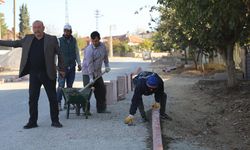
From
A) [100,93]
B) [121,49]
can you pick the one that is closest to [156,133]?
[100,93]

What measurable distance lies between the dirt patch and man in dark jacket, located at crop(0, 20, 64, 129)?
2.39m

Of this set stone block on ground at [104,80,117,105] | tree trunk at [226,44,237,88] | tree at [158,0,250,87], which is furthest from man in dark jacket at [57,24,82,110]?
tree trunk at [226,44,237,88]

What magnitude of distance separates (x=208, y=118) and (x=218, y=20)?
270cm

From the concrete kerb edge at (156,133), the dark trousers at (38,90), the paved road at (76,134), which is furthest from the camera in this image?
the dark trousers at (38,90)

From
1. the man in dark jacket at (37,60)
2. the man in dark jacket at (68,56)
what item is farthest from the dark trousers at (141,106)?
the man in dark jacket at (68,56)

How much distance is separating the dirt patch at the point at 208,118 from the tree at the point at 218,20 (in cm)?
143

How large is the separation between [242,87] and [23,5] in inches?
4366

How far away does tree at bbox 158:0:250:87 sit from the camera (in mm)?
11727

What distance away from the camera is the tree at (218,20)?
11.7 metres

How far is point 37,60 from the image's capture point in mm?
9672

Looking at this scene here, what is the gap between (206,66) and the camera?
34.2 m

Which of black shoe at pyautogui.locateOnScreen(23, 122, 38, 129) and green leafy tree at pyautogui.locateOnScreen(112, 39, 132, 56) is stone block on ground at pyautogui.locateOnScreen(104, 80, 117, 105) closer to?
black shoe at pyautogui.locateOnScreen(23, 122, 38, 129)

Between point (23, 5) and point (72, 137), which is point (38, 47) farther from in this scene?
point (23, 5)

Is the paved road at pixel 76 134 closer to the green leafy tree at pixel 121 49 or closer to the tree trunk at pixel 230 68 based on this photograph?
the tree trunk at pixel 230 68
